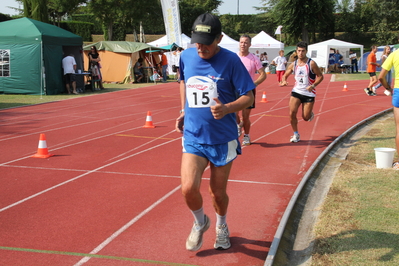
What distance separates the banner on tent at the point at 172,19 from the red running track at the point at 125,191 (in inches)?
781

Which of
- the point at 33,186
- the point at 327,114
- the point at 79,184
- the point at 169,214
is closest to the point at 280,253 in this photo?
the point at 169,214

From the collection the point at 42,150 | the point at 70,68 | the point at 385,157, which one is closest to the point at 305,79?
the point at 385,157


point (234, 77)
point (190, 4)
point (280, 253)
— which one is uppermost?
point (190, 4)

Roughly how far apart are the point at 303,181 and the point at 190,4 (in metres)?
66.0

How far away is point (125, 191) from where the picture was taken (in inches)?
247

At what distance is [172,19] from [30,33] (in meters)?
13.6

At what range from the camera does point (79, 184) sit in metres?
6.63

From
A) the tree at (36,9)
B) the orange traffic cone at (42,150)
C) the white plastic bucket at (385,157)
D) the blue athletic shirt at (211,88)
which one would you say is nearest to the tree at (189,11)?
the tree at (36,9)

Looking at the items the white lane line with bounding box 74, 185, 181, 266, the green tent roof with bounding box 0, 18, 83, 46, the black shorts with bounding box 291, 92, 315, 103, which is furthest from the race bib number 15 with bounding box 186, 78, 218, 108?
the green tent roof with bounding box 0, 18, 83, 46

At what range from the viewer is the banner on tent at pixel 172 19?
3138cm

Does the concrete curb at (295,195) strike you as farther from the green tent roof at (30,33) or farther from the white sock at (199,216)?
the green tent roof at (30,33)

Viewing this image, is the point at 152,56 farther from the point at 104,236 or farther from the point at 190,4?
the point at 190,4

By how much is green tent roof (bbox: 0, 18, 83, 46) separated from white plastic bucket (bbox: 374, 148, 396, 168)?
Result: 16.6 metres

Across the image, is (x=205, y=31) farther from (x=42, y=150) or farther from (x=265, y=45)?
(x=265, y=45)
